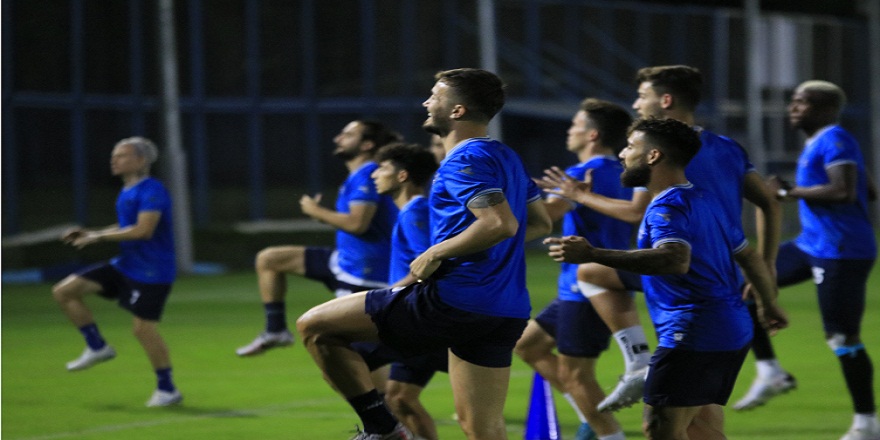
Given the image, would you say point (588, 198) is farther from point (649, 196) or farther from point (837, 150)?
point (837, 150)

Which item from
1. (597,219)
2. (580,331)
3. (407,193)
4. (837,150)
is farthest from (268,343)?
(837,150)

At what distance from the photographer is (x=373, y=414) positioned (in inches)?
236

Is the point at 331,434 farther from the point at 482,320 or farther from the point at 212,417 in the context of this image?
the point at 482,320

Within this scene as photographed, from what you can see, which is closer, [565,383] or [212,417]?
[565,383]

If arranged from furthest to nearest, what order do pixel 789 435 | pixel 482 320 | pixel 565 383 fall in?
pixel 789 435 → pixel 565 383 → pixel 482 320

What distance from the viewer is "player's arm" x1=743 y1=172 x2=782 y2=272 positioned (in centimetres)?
683

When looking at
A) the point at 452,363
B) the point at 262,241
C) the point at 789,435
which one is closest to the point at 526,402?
the point at 789,435

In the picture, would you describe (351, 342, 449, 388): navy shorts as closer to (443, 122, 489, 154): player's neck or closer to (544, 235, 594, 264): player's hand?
(443, 122, 489, 154): player's neck

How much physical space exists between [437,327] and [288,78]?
22.2 metres

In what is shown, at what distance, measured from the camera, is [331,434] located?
850cm

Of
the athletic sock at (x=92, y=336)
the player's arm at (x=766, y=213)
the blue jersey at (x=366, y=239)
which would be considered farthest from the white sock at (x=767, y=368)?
the athletic sock at (x=92, y=336)

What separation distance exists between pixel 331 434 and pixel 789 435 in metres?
2.69

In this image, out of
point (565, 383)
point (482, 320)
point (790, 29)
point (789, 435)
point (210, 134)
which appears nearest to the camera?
point (482, 320)

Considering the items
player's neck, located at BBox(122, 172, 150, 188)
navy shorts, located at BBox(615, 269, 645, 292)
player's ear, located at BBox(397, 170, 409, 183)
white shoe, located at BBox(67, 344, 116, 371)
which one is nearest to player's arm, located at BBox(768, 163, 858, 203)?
navy shorts, located at BBox(615, 269, 645, 292)
